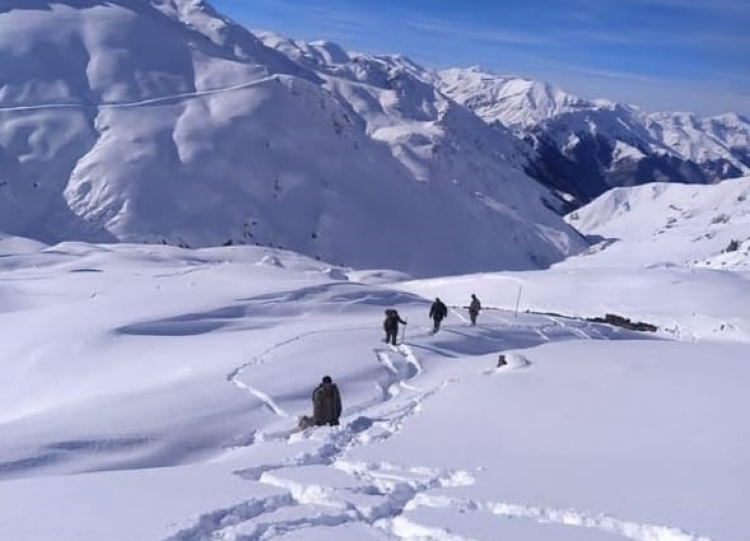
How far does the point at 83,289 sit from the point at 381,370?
2409 centimetres

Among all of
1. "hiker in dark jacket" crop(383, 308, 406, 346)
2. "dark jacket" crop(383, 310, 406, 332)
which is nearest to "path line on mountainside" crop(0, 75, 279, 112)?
"hiker in dark jacket" crop(383, 308, 406, 346)

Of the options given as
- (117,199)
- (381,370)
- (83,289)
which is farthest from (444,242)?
(381,370)

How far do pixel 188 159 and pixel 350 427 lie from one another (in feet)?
443

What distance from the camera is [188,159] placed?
14712 centimetres

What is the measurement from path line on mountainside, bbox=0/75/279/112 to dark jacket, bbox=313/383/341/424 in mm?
142846

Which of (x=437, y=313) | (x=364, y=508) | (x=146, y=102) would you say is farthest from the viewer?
(x=146, y=102)

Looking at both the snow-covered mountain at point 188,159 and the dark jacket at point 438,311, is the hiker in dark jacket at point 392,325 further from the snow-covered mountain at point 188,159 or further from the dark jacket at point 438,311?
the snow-covered mountain at point 188,159

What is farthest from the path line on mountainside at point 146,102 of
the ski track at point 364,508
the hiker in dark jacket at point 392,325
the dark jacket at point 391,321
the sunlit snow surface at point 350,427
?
the ski track at point 364,508

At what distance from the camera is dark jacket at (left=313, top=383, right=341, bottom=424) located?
699 inches

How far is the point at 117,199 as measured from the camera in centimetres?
13175

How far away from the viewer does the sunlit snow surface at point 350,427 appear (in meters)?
10.2

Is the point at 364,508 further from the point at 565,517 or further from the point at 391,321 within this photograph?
the point at 391,321

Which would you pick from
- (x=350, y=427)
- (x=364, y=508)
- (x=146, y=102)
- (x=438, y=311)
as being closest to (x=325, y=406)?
(x=350, y=427)

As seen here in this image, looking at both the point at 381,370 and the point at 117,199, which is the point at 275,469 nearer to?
the point at 381,370
